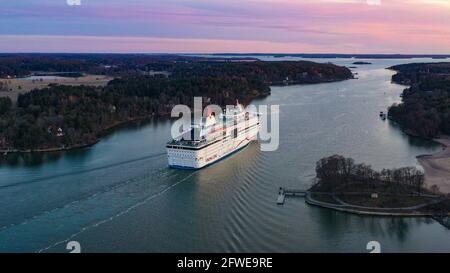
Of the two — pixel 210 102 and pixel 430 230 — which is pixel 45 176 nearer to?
pixel 430 230

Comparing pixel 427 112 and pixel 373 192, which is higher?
pixel 427 112

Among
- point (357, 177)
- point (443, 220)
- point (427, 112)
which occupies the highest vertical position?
point (427, 112)

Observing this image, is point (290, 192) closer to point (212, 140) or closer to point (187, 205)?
point (187, 205)

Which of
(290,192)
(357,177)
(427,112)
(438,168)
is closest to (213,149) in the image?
(290,192)

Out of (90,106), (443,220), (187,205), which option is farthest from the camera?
(90,106)

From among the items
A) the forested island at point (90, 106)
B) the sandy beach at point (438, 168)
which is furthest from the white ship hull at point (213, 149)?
the sandy beach at point (438, 168)

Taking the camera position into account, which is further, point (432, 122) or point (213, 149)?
point (432, 122)

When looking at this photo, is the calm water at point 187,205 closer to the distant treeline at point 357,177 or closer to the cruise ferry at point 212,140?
the cruise ferry at point 212,140
